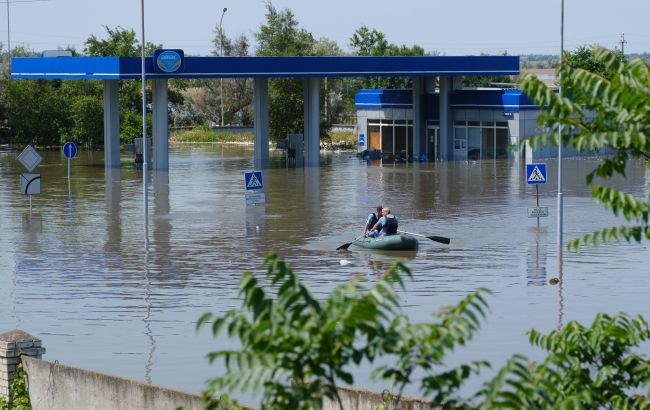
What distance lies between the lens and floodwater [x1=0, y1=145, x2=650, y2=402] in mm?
21141

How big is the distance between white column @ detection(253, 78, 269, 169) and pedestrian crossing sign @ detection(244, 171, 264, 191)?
942 inches

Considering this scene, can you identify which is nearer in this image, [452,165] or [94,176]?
[94,176]

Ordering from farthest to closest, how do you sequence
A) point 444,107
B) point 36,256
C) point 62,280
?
point 444,107, point 36,256, point 62,280

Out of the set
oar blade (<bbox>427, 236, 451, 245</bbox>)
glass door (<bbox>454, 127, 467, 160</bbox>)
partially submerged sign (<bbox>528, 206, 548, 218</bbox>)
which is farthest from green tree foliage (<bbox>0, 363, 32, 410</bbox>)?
glass door (<bbox>454, 127, 467, 160</bbox>)

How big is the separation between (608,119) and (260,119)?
187 ft

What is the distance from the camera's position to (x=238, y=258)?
30.5 meters

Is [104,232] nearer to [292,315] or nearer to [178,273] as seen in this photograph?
[178,273]

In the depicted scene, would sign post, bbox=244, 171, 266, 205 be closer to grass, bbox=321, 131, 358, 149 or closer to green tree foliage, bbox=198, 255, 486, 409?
green tree foliage, bbox=198, 255, 486, 409

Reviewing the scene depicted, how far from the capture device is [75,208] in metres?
43.3

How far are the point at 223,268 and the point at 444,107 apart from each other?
41644 millimetres

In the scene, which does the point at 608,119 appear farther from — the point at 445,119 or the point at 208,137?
the point at 208,137

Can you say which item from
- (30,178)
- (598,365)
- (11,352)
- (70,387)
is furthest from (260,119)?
(598,365)

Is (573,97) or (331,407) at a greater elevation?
(573,97)

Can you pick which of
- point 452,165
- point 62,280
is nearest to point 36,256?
point 62,280
